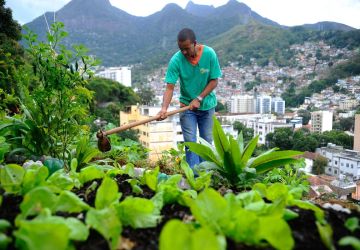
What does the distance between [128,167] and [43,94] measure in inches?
53.1

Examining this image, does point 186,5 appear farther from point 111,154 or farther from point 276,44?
point 111,154

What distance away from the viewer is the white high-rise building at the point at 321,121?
40.9 meters

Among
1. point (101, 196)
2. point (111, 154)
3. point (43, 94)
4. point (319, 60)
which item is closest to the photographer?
point (101, 196)

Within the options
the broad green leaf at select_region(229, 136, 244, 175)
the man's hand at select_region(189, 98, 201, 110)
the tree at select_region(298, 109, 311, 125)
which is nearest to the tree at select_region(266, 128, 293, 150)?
the tree at select_region(298, 109, 311, 125)

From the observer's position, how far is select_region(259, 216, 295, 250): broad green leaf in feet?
2.52

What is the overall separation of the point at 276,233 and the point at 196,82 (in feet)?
9.66

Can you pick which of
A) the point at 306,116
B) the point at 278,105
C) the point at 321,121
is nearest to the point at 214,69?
the point at 321,121

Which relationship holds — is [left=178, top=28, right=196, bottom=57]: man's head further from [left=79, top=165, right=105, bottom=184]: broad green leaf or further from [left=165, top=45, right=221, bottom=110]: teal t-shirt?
[left=79, top=165, right=105, bottom=184]: broad green leaf

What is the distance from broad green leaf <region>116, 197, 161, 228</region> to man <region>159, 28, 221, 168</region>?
2558mm

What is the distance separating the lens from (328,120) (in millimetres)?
41781

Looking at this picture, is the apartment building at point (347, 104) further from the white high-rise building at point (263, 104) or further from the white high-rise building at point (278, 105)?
the white high-rise building at point (263, 104)

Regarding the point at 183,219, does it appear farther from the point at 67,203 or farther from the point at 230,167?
the point at 230,167

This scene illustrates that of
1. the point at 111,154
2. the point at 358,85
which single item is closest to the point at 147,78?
the point at 358,85

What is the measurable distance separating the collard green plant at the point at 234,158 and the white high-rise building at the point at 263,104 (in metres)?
68.2
